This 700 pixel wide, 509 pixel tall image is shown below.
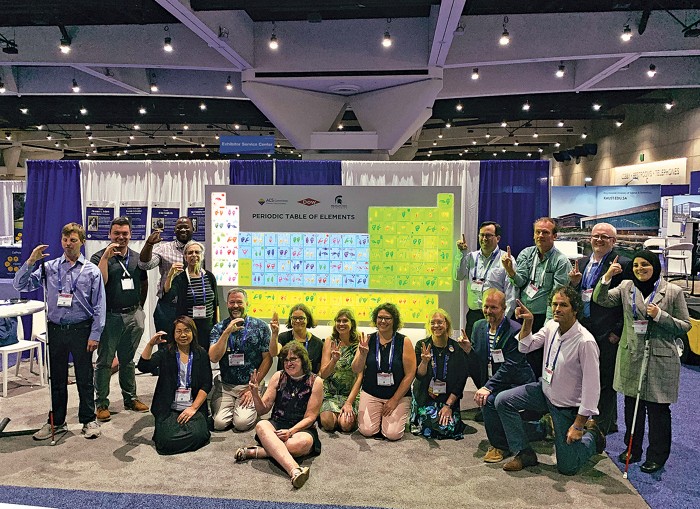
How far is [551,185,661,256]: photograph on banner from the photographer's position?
1154cm

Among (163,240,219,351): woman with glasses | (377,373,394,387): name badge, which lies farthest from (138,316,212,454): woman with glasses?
(377,373,394,387): name badge

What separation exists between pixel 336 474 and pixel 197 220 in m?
3.59

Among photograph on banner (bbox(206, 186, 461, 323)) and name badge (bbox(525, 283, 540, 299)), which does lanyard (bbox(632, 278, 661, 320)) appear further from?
photograph on banner (bbox(206, 186, 461, 323))

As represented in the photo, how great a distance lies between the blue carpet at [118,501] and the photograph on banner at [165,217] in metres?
3.32

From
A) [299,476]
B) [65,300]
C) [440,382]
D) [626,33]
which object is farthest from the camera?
[626,33]

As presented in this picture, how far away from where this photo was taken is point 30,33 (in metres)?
7.52

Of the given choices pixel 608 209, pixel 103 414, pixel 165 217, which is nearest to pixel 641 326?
pixel 103 414

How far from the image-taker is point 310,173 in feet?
19.6

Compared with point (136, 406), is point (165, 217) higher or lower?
higher

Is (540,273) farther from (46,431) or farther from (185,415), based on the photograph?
(46,431)

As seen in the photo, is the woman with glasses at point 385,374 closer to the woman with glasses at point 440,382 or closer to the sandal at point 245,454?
the woman with glasses at point 440,382

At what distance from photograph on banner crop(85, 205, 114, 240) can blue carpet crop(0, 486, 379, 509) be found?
342 cm


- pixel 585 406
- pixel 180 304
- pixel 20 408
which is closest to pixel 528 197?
pixel 585 406

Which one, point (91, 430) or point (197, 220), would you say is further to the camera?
point (197, 220)
